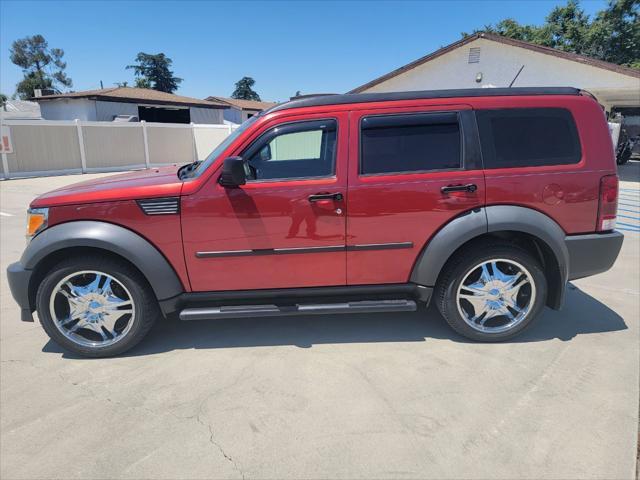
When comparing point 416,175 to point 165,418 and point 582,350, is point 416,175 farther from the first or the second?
point 165,418

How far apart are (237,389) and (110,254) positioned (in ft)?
4.68

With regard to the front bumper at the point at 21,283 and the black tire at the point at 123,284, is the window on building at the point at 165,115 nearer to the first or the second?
the front bumper at the point at 21,283

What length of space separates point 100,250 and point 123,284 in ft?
1.03

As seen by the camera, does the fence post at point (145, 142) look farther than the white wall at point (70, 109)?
No

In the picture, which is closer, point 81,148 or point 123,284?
point 123,284

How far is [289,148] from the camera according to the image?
371 centimetres

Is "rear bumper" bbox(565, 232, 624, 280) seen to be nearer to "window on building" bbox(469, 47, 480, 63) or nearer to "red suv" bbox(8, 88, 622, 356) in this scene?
"red suv" bbox(8, 88, 622, 356)

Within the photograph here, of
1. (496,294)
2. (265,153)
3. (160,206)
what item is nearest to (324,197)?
(265,153)

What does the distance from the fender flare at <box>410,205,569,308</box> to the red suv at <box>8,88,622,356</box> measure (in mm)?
11

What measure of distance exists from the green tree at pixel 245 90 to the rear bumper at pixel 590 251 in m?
90.8

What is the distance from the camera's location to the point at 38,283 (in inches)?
128

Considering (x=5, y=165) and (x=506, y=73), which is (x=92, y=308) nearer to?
(x=506, y=73)

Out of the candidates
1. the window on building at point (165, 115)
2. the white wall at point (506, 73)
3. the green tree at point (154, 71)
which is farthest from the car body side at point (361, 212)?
the green tree at point (154, 71)

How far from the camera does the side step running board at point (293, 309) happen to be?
3.28 m
